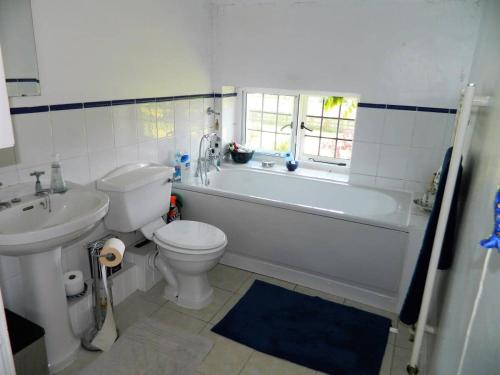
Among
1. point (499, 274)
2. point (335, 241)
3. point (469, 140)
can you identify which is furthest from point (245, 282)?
point (499, 274)

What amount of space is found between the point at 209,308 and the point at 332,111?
2098 mm

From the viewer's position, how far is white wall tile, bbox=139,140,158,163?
9.38ft

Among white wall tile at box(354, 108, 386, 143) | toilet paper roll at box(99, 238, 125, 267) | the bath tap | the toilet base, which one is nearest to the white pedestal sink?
toilet paper roll at box(99, 238, 125, 267)

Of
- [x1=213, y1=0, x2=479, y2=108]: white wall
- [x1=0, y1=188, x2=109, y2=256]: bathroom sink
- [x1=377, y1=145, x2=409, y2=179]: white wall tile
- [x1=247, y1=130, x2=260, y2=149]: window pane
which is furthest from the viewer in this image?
[x1=247, y1=130, x2=260, y2=149]: window pane

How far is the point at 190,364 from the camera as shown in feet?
6.92

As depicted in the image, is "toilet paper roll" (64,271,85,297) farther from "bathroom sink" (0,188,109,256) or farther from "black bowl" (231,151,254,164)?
"black bowl" (231,151,254,164)

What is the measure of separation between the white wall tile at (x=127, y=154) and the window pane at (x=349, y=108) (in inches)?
74.3

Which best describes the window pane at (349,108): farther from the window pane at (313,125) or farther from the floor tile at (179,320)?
the floor tile at (179,320)

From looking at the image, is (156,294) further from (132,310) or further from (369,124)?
(369,124)

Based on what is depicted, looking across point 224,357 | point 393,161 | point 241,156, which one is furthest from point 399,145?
point 224,357

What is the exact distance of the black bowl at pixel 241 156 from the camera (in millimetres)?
3763

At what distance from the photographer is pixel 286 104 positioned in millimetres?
3770

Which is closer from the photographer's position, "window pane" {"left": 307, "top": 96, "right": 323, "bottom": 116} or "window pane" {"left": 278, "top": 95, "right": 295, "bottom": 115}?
"window pane" {"left": 307, "top": 96, "right": 323, "bottom": 116}

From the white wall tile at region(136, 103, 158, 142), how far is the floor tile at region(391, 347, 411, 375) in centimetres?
221
